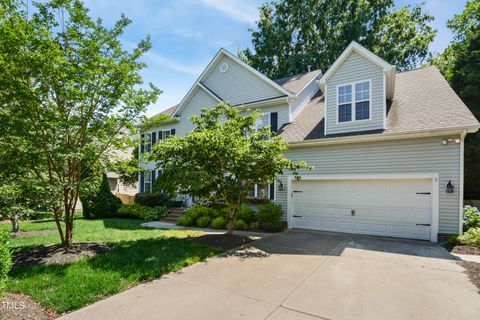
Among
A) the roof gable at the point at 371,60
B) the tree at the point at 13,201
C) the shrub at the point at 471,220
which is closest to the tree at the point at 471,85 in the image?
the roof gable at the point at 371,60

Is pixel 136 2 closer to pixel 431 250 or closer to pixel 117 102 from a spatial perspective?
pixel 117 102

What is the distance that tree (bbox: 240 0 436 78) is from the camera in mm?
23422

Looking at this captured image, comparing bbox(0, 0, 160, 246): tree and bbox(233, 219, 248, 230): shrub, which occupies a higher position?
bbox(0, 0, 160, 246): tree

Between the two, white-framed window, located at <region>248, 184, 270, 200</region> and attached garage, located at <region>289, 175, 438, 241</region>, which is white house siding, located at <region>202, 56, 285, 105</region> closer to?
white-framed window, located at <region>248, 184, 270, 200</region>

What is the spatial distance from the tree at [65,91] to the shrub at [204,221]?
5.62 m

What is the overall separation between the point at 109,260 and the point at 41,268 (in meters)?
1.23

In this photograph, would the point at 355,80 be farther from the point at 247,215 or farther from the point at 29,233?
the point at 29,233

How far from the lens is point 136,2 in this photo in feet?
25.3

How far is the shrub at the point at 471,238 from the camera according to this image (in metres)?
7.43

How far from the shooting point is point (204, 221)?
11.9m

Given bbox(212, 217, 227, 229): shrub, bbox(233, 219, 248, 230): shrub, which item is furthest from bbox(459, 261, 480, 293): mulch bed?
bbox(212, 217, 227, 229): shrub

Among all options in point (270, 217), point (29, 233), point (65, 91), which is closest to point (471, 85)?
point (270, 217)

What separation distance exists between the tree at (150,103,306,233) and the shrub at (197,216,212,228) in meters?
3.11

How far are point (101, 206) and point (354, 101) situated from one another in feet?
47.3
